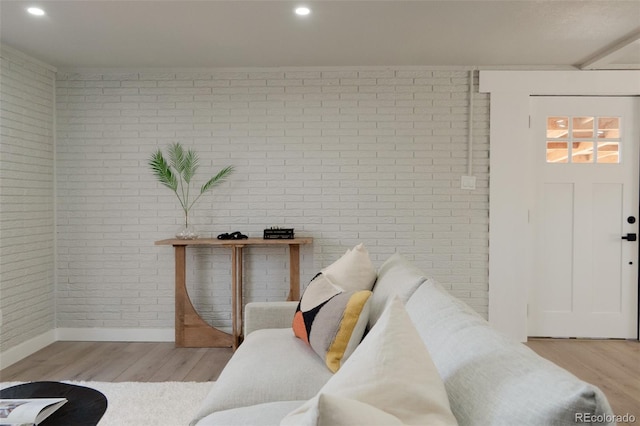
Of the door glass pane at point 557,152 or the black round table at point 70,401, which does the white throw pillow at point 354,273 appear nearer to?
the black round table at point 70,401

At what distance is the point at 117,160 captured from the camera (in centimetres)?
418

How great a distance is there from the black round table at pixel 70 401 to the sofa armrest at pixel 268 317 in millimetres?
973

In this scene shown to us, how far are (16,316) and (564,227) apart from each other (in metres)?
4.71

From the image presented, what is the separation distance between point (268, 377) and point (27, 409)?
0.86 meters

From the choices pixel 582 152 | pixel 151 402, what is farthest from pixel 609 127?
pixel 151 402

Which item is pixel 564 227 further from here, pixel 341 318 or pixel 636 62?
pixel 341 318

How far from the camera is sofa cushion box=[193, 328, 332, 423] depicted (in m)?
1.72

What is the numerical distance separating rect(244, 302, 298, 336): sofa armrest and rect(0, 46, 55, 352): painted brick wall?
2.16 m

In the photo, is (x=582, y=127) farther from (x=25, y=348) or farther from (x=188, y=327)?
(x=25, y=348)

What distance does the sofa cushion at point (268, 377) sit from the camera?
1.72 m

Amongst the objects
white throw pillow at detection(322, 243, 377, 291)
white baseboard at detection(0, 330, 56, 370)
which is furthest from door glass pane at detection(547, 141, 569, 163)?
white baseboard at detection(0, 330, 56, 370)

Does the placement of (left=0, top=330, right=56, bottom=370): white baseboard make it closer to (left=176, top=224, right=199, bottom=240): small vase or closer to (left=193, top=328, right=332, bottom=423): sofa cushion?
(left=176, top=224, right=199, bottom=240): small vase

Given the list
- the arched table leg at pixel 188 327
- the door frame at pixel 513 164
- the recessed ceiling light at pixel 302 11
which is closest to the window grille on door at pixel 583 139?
the door frame at pixel 513 164

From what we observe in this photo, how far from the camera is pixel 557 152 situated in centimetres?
417
